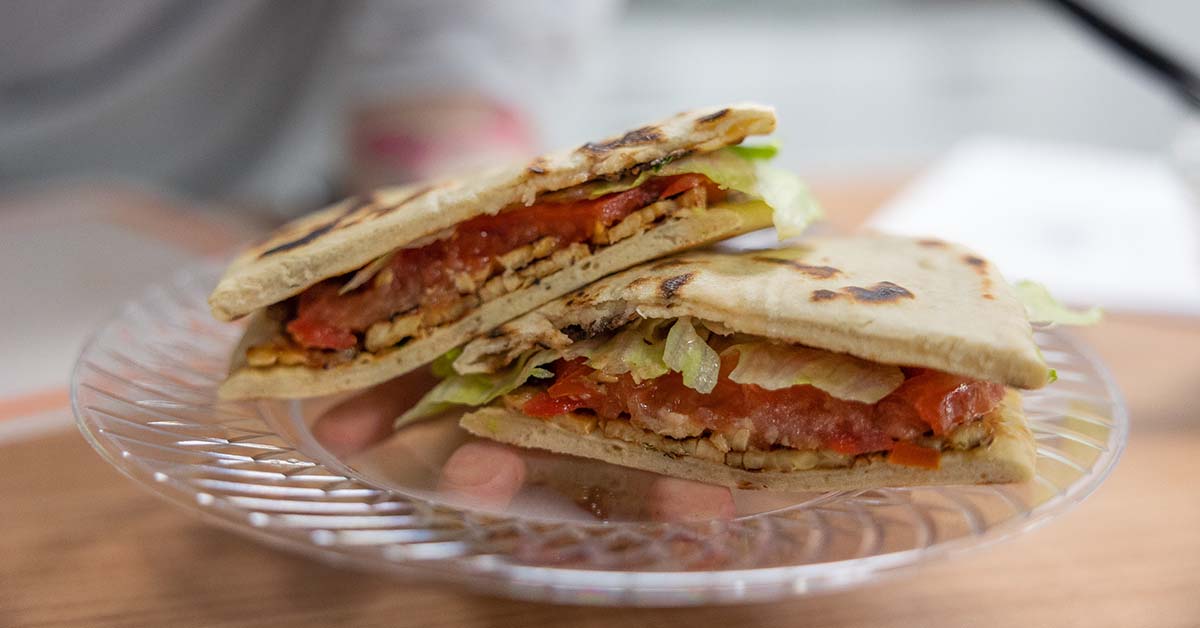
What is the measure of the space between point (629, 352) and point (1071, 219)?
202 cm

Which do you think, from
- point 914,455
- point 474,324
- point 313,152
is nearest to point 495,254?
point 474,324

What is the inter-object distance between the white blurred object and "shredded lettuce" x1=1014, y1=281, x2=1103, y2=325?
1.97 feet

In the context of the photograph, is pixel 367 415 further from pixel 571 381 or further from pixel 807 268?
pixel 807 268

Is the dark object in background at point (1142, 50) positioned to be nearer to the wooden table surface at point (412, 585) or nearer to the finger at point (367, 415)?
the wooden table surface at point (412, 585)

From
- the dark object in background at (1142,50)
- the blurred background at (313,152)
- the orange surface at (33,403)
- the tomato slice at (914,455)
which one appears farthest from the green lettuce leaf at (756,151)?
the orange surface at (33,403)

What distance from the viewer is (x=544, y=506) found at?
4.46ft

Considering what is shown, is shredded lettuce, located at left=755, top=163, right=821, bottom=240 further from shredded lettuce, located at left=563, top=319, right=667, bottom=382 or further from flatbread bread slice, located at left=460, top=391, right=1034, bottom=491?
flatbread bread slice, located at left=460, top=391, right=1034, bottom=491

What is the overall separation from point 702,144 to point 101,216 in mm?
2293

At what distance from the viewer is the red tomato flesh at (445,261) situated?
5.62 feet

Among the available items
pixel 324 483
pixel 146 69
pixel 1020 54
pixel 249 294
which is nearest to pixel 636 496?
pixel 324 483

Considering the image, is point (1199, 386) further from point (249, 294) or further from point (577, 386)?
point (249, 294)

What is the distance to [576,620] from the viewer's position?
143cm

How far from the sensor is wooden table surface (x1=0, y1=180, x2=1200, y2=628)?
1444 mm

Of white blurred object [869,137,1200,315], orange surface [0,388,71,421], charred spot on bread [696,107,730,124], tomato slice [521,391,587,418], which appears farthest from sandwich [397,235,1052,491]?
white blurred object [869,137,1200,315]
